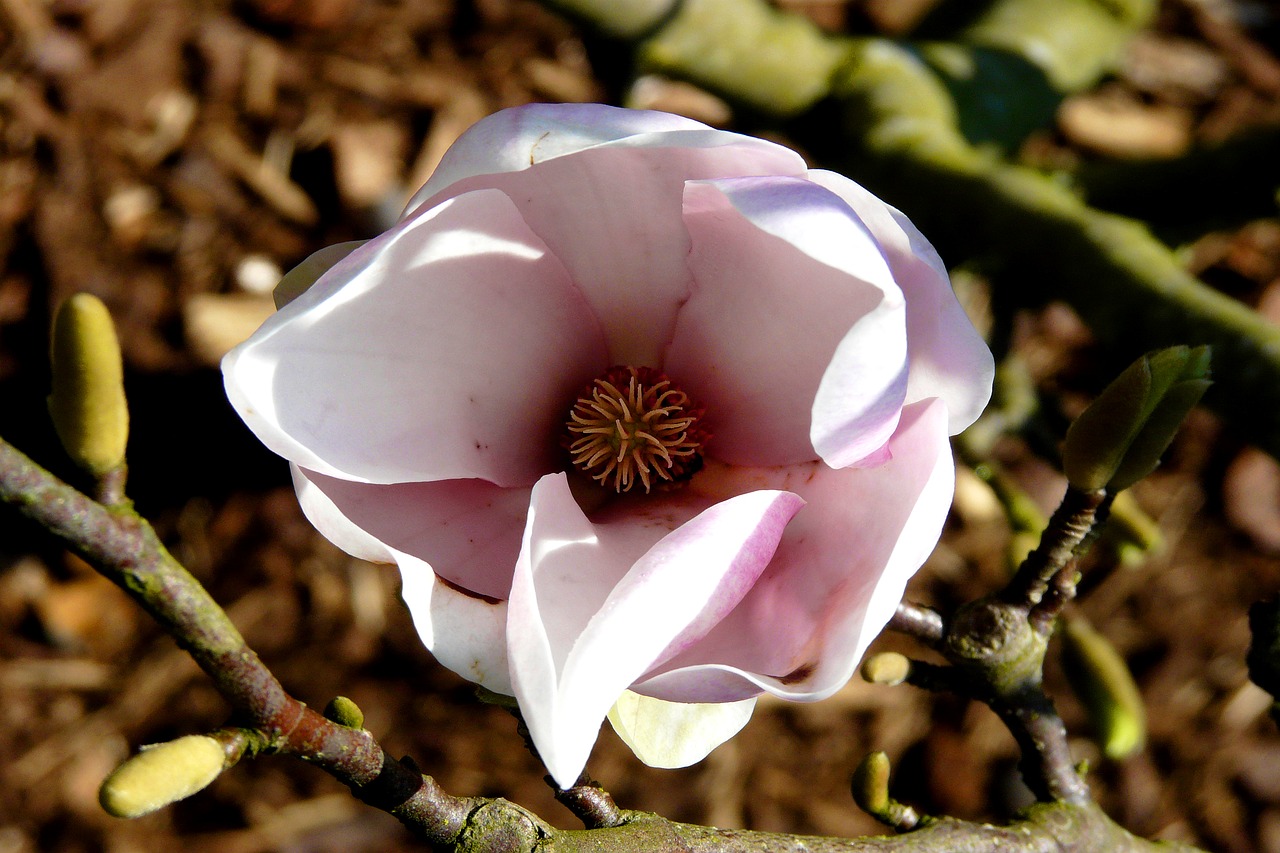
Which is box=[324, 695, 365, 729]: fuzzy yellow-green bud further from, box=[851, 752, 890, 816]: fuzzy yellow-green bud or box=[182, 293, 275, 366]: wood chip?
box=[182, 293, 275, 366]: wood chip

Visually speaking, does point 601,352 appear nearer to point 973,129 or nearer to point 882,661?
point 882,661

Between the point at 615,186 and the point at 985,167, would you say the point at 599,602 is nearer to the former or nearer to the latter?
the point at 615,186

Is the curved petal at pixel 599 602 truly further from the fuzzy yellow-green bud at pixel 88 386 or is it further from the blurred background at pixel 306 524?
the blurred background at pixel 306 524

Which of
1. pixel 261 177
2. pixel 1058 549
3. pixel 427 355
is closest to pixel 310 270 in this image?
pixel 427 355

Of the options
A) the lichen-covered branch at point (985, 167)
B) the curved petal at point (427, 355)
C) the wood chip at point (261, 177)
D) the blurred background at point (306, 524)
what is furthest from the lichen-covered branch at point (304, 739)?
the wood chip at point (261, 177)

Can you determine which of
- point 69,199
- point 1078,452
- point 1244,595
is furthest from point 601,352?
point 1244,595

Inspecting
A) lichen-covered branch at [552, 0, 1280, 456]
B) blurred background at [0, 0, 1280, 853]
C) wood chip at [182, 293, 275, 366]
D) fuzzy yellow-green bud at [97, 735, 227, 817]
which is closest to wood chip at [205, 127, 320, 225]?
blurred background at [0, 0, 1280, 853]
